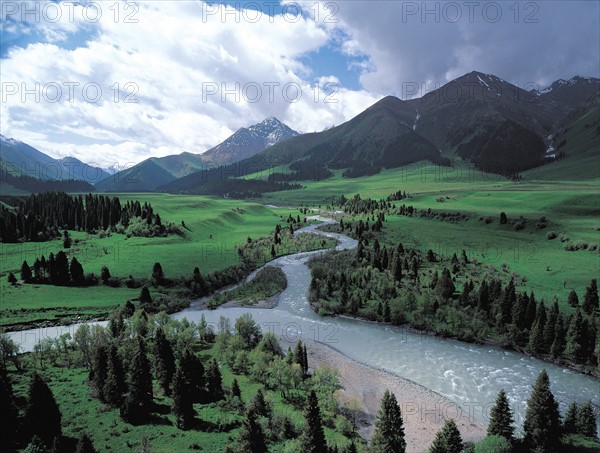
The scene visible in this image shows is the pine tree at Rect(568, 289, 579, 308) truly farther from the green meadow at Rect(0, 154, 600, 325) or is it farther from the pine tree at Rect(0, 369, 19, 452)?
the pine tree at Rect(0, 369, 19, 452)

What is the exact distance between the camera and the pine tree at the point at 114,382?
159 feet

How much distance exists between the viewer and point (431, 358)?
216 feet

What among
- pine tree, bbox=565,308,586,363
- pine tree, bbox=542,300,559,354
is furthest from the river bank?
pine tree, bbox=542,300,559,354

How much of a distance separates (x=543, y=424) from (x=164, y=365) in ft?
161

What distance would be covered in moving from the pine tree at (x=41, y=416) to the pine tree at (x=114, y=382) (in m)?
7.37

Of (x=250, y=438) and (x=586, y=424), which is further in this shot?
(x=586, y=424)

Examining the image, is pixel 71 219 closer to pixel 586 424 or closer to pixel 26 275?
pixel 26 275

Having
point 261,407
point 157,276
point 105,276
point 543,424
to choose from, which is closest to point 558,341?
point 543,424

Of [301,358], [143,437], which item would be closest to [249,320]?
[301,358]

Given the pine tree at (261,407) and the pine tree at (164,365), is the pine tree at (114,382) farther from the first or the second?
the pine tree at (261,407)

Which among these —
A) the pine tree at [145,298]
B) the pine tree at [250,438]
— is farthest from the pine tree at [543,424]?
the pine tree at [145,298]

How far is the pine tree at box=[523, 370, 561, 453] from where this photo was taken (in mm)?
40188

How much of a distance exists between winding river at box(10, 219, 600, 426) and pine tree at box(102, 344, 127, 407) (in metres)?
32.2

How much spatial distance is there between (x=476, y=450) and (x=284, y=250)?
111551mm
